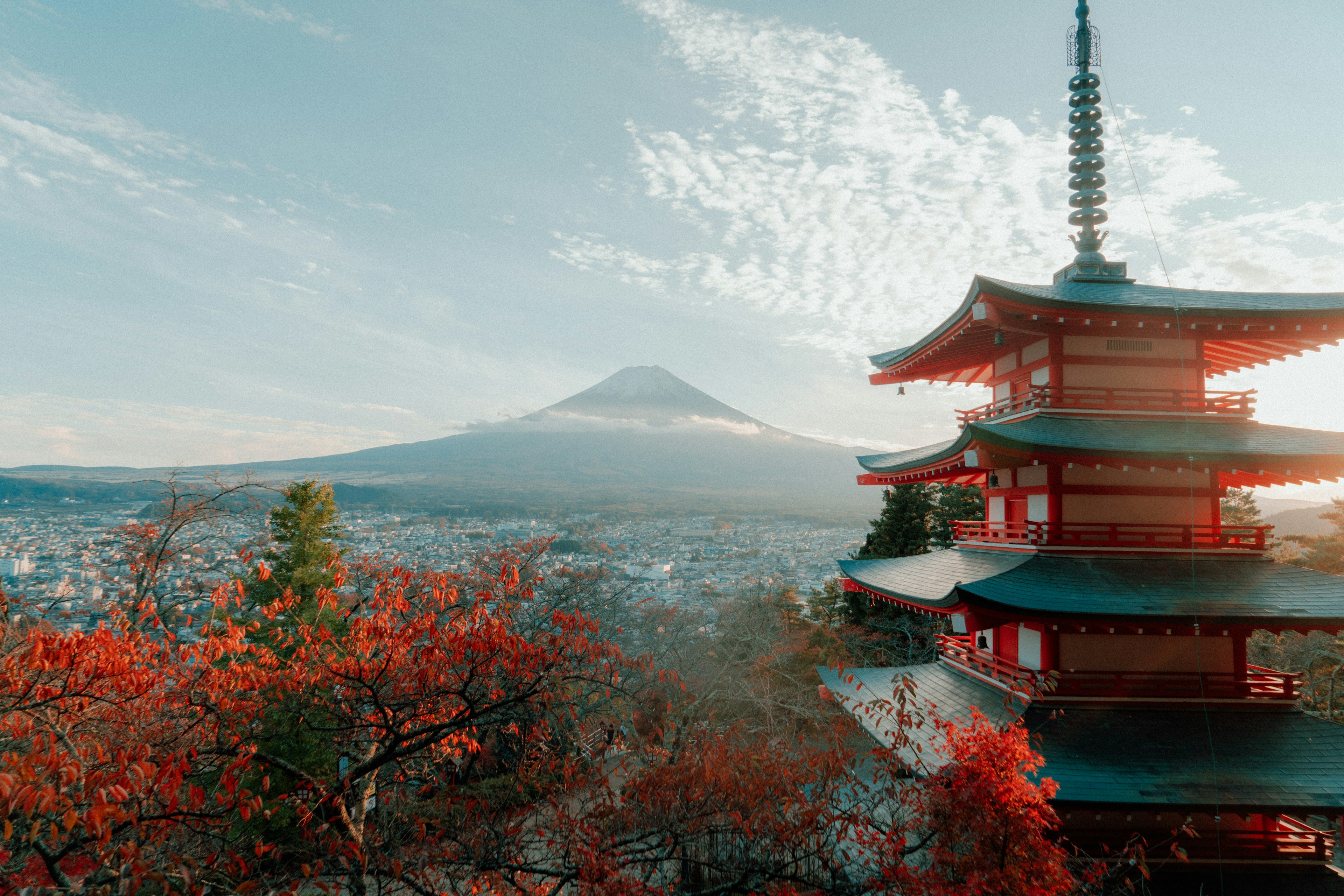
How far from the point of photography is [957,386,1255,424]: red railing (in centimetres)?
775

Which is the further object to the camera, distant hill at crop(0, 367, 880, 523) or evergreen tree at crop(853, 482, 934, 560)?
distant hill at crop(0, 367, 880, 523)

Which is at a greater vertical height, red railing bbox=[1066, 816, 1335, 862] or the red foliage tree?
the red foliage tree

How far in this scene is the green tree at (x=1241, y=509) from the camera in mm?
21359

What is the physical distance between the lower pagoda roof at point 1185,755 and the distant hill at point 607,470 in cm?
Result: 5139

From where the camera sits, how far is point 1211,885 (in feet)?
22.7

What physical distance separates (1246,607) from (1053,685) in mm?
2297

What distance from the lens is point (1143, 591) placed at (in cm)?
686

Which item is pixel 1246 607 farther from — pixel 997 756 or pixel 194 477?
pixel 194 477

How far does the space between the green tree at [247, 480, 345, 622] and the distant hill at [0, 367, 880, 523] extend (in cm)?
4088

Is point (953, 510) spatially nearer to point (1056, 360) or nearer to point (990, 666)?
point (990, 666)

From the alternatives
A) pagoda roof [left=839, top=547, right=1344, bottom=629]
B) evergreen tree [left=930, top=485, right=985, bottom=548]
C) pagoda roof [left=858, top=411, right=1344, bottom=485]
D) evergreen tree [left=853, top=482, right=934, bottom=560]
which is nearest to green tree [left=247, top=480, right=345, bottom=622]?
pagoda roof [left=839, top=547, right=1344, bottom=629]

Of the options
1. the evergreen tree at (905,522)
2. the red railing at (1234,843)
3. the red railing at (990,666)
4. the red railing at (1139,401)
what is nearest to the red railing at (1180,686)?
the red railing at (990,666)

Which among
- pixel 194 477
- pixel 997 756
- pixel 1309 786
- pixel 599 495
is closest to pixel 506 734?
pixel 997 756

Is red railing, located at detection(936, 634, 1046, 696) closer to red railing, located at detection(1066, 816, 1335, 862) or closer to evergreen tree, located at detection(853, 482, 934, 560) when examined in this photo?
red railing, located at detection(1066, 816, 1335, 862)
